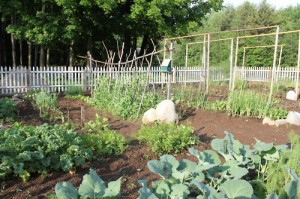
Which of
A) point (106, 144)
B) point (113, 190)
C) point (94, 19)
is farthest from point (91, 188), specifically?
point (94, 19)

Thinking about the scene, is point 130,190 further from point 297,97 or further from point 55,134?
point 297,97

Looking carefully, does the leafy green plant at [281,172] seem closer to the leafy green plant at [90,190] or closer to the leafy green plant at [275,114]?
the leafy green plant at [90,190]

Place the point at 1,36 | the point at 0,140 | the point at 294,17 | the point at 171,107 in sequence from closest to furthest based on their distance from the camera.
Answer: the point at 0,140
the point at 171,107
the point at 1,36
the point at 294,17

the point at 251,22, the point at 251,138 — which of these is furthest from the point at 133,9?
the point at 251,22

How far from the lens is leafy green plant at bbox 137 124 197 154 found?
421 cm

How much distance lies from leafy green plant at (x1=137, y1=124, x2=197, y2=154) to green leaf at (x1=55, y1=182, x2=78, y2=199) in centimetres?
189

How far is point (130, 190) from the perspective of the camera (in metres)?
3.20

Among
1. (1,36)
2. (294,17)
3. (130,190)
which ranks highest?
(294,17)

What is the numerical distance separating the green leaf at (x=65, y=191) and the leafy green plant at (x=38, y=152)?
0.92m

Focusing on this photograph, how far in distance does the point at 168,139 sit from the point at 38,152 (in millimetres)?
1728

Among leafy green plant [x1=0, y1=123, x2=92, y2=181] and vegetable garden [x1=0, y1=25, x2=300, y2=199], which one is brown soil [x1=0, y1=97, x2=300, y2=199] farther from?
leafy green plant [x1=0, y1=123, x2=92, y2=181]

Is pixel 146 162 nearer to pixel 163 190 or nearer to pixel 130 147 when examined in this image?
pixel 130 147

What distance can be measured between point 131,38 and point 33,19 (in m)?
7.05

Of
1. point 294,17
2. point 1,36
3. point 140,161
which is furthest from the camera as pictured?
point 294,17
